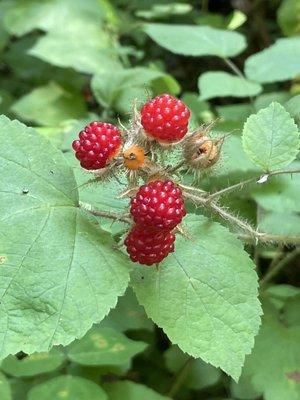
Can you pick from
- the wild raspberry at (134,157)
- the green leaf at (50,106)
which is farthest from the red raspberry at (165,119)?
the green leaf at (50,106)

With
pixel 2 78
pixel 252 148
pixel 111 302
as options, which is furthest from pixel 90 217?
pixel 2 78

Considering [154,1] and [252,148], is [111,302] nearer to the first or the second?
[252,148]

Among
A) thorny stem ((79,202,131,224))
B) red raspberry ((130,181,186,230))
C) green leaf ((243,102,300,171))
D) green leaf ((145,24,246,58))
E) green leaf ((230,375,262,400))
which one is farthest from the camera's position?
green leaf ((145,24,246,58))

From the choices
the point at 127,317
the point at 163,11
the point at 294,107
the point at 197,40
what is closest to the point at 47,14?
the point at 163,11

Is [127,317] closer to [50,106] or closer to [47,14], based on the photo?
[50,106]

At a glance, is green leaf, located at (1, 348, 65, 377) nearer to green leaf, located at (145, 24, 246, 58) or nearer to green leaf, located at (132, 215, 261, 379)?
green leaf, located at (132, 215, 261, 379)

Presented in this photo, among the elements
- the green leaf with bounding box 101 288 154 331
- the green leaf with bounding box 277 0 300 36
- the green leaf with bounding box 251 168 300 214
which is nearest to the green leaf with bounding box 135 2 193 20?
the green leaf with bounding box 277 0 300 36
